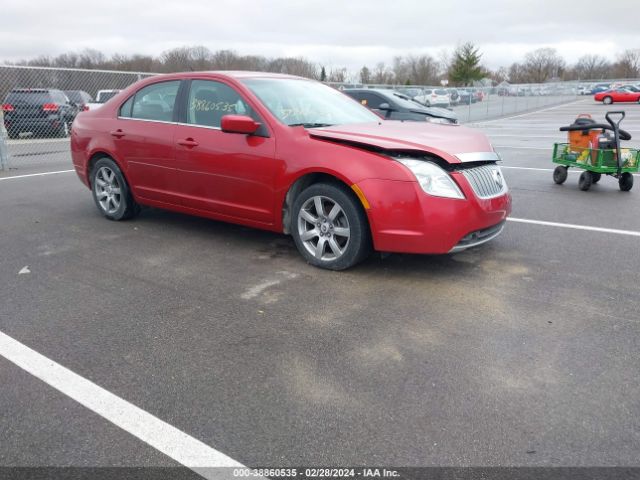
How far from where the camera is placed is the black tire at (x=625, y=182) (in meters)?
8.20

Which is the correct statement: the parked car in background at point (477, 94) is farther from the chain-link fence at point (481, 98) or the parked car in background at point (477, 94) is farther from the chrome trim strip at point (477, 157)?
the chrome trim strip at point (477, 157)

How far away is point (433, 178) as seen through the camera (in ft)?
14.0

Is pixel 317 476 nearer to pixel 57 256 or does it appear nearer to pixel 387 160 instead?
pixel 387 160

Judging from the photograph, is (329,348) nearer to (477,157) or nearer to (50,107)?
(477,157)

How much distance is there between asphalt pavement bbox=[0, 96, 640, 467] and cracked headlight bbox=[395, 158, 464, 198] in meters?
0.74

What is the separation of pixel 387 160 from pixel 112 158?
3506mm

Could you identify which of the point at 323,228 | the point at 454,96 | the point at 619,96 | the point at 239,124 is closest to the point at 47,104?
the point at 239,124

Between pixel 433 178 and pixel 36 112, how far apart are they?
15680 millimetres

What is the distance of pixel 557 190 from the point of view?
841cm

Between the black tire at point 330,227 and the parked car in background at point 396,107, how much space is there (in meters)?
8.46

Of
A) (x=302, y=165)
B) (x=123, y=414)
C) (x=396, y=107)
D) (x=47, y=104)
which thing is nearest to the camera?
(x=123, y=414)

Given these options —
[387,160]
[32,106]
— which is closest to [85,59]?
[32,106]

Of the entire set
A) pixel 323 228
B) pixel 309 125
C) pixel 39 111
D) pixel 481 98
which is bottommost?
pixel 323 228

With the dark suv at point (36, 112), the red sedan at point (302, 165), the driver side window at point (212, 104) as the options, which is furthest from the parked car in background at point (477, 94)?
the driver side window at point (212, 104)
